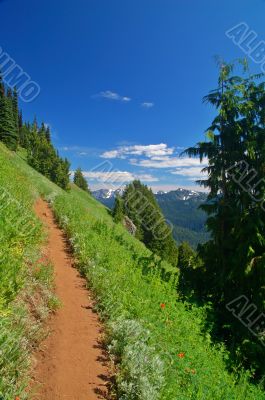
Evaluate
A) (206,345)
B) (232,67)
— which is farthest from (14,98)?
(206,345)

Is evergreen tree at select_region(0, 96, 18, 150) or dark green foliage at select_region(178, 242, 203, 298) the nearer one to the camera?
dark green foliage at select_region(178, 242, 203, 298)

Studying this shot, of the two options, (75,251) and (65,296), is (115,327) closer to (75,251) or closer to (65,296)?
(65,296)

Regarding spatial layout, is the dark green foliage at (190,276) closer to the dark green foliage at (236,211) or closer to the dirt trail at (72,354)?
the dark green foliage at (236,211)

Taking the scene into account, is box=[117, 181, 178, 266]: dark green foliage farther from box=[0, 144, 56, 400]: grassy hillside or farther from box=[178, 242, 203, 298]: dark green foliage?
box=[0, 144, 56, 400]: grassy hillside

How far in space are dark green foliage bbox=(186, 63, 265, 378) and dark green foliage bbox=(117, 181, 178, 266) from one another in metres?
49.6

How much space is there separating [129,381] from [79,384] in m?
0.90

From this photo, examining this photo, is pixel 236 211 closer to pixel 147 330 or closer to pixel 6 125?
pixel 147 330

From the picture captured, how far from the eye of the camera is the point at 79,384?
5602 mm

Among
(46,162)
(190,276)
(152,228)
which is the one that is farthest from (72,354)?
(46,162)

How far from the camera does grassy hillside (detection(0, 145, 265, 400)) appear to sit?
5.96 metres

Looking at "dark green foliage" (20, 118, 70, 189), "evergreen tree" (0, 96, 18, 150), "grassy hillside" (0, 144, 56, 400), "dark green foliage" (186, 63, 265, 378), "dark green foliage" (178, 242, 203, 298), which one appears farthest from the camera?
"dark green foliage" (20, 118, 70, 189)

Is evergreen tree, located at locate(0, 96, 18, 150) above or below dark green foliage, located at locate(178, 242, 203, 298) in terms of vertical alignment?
above

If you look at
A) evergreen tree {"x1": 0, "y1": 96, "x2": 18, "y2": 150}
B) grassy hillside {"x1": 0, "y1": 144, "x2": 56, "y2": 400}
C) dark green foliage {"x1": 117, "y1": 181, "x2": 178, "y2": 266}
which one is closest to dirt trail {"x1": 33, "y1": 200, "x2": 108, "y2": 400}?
grassy hillside {"x1": 0, "y1": 144, "x2": 56, "y2": 400}

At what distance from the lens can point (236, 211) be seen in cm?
1260
